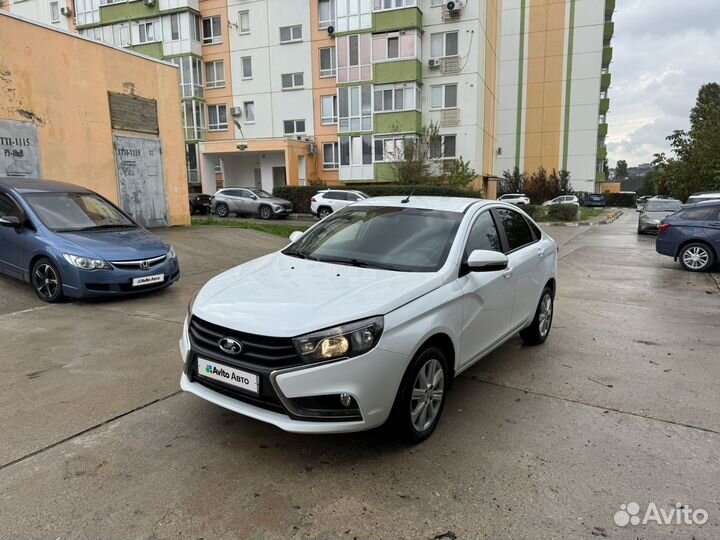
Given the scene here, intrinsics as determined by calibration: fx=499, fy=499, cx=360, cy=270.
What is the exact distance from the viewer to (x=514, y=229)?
16.6ft

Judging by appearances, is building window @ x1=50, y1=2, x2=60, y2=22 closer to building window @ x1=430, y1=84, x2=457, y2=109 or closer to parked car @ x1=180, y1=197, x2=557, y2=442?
building window @ x1=430, y1=84, x2=457, y2=109

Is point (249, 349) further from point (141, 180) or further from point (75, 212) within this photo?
point (141, 180)

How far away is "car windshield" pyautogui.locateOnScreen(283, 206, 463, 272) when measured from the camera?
152 inches

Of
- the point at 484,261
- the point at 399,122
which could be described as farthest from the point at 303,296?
the point at 399,122

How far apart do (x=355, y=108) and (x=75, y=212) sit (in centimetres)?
2542

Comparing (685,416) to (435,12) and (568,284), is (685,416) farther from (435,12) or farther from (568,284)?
(435,12)

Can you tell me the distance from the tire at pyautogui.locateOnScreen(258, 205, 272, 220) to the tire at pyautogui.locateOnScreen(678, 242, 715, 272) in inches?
698

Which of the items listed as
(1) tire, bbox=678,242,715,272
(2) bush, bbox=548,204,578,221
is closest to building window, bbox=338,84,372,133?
(2) bush, bbox=548,204,578,221

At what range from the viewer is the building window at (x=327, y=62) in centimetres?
3194

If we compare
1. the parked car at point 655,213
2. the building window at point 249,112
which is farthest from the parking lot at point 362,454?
the building window at point 249,112

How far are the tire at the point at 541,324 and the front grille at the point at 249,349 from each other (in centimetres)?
328

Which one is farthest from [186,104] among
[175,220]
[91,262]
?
[91,262]

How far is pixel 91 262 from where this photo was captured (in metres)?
6.59

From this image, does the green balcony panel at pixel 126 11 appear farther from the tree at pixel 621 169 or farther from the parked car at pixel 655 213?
the tree at pixel 621 169
